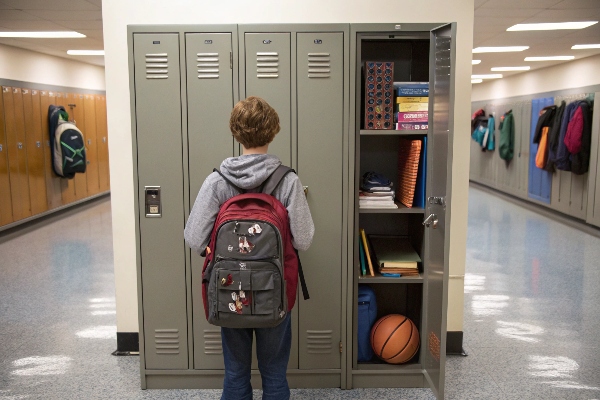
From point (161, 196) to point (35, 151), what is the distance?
6.10m

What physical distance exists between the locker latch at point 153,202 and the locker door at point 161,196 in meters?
0.01

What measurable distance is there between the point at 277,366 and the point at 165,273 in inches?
39.6

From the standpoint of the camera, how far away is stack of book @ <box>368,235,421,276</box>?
301 centimetres

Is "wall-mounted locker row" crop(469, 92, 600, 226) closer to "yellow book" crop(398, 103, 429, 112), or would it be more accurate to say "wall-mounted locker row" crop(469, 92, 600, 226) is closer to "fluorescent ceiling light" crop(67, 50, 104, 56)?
"yellow book" crop(398, 103, 429, 112)

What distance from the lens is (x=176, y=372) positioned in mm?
2990

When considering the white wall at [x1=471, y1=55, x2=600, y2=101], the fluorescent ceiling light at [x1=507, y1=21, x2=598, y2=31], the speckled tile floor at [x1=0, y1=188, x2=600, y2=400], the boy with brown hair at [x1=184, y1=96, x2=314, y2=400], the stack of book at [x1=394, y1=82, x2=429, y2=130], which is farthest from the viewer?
the white wall at [x1=471, y1=55, x2=600, y2=101]

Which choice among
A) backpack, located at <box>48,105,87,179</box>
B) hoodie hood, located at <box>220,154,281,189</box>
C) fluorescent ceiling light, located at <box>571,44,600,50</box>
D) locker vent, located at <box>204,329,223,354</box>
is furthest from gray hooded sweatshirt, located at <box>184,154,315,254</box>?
backpack, located at <box>48,105,87,179</box>

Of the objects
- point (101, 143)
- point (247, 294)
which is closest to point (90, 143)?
point (101, 143)

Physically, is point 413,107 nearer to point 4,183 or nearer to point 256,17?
point 256,17

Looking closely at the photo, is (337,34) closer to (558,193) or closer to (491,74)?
(558,193)

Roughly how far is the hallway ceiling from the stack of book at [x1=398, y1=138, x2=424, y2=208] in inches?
91.8

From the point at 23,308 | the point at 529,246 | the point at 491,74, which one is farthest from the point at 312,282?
the point at 491,74

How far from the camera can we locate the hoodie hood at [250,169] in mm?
2084

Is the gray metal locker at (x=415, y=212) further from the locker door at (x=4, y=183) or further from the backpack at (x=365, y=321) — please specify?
the locker door at (x=4, y=183)
